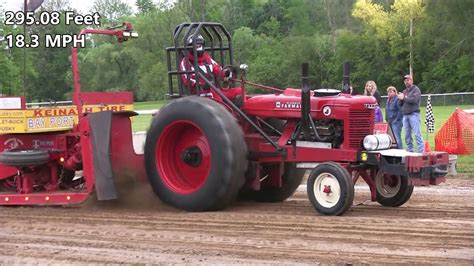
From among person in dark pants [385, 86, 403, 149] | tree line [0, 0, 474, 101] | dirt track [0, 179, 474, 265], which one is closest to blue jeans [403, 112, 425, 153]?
person in dark pants [385, 86, 403, 149]

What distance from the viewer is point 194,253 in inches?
218

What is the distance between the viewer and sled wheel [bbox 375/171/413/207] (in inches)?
296

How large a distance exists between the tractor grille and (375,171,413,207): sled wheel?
1.83 feet

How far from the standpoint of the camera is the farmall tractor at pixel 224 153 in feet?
23.3

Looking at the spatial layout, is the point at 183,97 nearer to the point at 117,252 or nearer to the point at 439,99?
the point at 117,252

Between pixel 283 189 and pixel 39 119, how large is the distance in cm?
306

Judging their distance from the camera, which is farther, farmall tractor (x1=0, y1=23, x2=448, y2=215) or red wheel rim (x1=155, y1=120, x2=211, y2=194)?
red wheel rim (x1=155, y1=120, x2=211, y2=194)

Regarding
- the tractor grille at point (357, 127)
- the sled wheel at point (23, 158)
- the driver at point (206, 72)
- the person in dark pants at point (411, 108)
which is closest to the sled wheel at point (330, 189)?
the tractor grille at point (357, 127)

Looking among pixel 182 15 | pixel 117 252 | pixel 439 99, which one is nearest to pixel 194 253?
pixel 117 252

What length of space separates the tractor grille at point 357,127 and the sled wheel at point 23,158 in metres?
3.59

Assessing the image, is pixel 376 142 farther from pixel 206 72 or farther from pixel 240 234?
pixel 206 72

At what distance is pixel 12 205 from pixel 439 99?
34.8 metres

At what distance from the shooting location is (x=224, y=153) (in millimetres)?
Answer: 7141

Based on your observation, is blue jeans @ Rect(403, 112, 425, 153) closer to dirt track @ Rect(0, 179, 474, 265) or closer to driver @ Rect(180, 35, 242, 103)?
dirt track @ Rect(0, 179, 474, 265)
